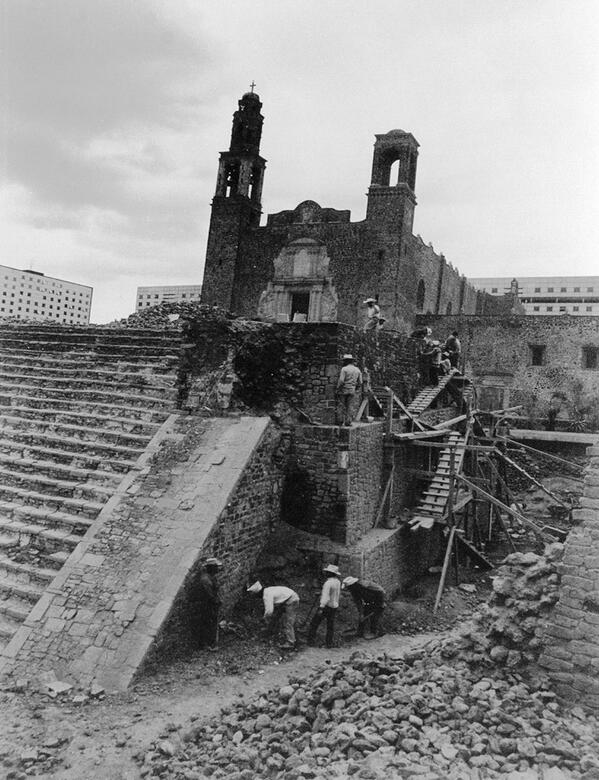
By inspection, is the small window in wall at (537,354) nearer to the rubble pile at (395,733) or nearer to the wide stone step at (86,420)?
the wide stone step at (86,420)

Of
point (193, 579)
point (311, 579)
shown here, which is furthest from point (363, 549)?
point (193, 579)

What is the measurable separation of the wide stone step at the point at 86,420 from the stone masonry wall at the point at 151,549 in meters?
0.81

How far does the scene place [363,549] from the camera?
30.0ft

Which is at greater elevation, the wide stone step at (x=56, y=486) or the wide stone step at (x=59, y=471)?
the wide stone step at (x=59, y=471)

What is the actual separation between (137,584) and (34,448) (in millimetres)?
A: 3766

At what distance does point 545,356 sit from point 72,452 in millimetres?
19907

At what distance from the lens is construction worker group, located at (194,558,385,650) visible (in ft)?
22.5

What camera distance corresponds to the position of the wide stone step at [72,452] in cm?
880

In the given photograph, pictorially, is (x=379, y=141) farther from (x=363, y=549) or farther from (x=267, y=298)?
(x=363, y=549)

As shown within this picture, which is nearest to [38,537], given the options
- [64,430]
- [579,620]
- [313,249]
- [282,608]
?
[64,430]

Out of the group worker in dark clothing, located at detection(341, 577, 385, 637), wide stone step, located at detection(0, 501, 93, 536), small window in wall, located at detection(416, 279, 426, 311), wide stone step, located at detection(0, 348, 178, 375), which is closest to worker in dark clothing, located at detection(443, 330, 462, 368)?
wide stone step, located at detection(0, 348, 178, 375)

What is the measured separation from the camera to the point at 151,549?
713 centimetres

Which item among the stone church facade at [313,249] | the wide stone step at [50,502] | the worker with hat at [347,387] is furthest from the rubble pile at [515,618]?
the stone church facade at [313,249]

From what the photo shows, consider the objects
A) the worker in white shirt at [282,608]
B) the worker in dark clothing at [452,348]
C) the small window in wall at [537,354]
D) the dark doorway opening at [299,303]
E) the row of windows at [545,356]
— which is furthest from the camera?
the dark doorway opening at [299,303]
